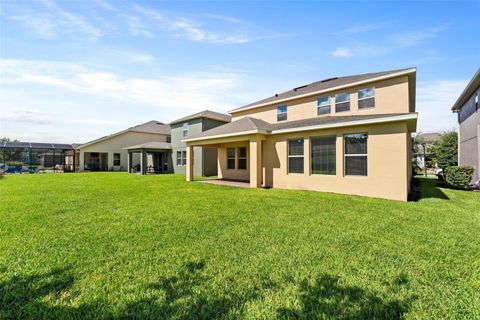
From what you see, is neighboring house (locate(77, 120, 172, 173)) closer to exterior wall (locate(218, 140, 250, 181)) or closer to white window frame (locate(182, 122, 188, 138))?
white window frame (locate(182, 122, 188, 138))

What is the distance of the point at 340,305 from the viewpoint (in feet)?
8.45

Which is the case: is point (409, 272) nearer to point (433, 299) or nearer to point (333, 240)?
point (433, 299)

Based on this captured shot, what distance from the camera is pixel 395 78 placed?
10.2 meters

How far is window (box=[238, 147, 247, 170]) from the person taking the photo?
54.7 feet

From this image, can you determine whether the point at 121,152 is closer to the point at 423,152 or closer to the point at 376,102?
the point at 376,102

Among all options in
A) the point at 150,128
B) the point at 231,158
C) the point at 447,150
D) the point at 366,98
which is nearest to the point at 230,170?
the point at 231,158

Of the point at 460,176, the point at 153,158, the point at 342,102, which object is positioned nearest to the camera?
the point at 342,102

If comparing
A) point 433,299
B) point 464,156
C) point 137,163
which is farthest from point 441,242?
point 137,163

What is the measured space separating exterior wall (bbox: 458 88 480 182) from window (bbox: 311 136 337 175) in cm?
985

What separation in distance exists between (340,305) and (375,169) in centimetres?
812

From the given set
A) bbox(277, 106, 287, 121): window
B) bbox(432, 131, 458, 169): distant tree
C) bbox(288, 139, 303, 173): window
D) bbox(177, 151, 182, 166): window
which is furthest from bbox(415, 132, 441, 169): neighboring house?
bbox(177, 151, 182, 166): window

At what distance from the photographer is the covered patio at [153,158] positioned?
78.0 feet

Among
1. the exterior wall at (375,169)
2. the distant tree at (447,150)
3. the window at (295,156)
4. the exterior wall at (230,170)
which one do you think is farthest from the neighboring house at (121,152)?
the distant tree at (447,150)

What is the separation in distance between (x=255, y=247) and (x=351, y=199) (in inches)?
238
